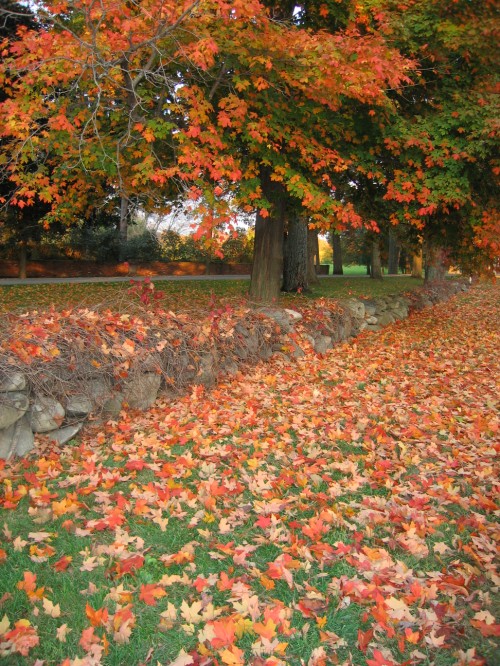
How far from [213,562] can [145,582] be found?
404mm

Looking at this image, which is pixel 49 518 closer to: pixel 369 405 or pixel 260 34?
pixel 369 405

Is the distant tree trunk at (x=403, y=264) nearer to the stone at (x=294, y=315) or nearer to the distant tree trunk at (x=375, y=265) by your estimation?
the distant tree trunk at (x=375, y=265)

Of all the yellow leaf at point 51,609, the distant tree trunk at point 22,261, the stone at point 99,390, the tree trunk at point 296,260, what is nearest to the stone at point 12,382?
the stone at point 99,390

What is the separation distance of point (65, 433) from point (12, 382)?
692 mm

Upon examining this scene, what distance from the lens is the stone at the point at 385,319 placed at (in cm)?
1264

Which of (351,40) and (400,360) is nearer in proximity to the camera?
(351,40)

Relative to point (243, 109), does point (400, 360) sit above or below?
below

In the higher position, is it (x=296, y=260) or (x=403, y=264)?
(x=403, y=264)

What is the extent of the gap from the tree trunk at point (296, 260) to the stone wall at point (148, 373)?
6363 mm

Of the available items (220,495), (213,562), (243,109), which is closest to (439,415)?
(220,495)

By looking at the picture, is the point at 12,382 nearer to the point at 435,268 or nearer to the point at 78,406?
the point at 78,406

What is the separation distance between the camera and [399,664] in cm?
253

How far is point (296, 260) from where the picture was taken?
56.4 feet

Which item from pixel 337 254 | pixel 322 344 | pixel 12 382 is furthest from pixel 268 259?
pixel 337 254
